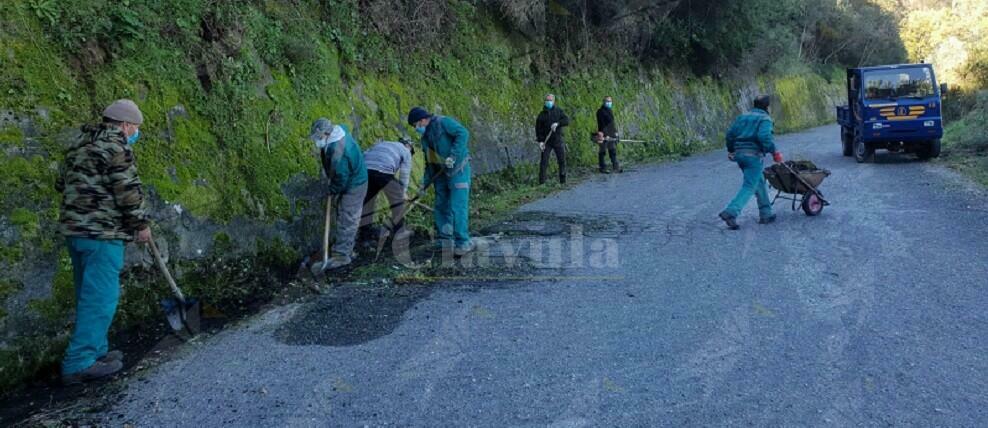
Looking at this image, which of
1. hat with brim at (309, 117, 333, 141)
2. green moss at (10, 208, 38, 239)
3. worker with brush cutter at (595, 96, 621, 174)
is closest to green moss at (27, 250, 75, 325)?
green moss at (10, 208, 38, 239)

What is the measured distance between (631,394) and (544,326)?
4.44ft

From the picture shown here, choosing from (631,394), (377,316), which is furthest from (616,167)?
(631,394)

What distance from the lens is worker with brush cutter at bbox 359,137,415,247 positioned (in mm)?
8279

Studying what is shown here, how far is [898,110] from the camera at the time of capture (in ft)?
50.3

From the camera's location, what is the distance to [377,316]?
5836 mm

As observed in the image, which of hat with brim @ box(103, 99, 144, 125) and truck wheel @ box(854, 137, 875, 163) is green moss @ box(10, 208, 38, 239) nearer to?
hat with brim @ box(103, 99, 144, 125)

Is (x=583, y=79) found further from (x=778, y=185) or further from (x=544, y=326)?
(x=544, y=326)

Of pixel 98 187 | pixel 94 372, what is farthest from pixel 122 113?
pixel 94 372

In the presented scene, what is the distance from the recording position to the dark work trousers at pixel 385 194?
27.2 feet

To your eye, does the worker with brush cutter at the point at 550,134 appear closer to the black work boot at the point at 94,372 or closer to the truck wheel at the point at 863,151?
the truck wheel at the point at 863,151

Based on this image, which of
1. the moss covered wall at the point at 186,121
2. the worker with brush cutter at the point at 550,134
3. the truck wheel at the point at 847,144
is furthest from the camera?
the truck wheel at the point at 847,144

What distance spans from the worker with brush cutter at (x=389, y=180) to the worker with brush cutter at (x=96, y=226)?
11.6 feet

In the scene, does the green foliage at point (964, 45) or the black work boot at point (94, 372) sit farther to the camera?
the green foliage at point (964, 45)

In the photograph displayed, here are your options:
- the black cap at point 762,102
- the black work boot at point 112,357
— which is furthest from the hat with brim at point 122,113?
the black cap at point 762,102
